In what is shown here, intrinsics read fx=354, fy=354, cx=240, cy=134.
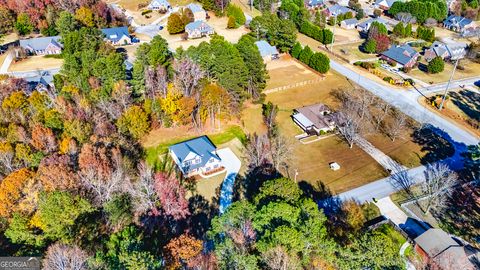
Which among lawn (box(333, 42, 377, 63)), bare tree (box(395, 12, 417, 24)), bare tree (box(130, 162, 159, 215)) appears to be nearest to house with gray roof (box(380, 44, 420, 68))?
lawn (box(333, 42, 377, 63))

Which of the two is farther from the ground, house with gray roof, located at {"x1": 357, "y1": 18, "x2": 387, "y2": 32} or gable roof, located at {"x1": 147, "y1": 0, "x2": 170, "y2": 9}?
gable roof, located at {"x1": 147, "y1": 0, "x2": 170, "y2": 9}

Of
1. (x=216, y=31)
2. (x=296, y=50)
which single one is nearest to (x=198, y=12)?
(x=216, y=31)

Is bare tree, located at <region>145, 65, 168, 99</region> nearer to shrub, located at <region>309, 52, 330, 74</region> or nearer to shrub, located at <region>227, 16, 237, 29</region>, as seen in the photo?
shrub, located at <region>309, 52, 330, 74</region>

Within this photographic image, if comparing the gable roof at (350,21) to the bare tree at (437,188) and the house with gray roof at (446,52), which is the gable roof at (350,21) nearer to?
the house with gray roof at (446,52)

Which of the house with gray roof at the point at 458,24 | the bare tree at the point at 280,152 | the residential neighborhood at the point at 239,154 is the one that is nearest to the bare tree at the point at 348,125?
the residential neighborhood at the point at 239,154

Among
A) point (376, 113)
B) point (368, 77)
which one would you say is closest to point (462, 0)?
point (368, 77)

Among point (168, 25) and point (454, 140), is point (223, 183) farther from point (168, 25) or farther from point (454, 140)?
point (168, 25)

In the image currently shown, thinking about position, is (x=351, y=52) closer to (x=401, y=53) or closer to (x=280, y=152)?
(x=401, y=53)
